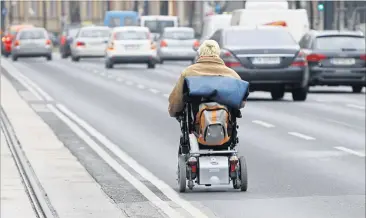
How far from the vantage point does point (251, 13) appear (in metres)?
41.8

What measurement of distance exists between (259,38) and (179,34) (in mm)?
25493

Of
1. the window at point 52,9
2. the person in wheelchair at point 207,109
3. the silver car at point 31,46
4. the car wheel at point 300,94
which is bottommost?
the window at point 52,9

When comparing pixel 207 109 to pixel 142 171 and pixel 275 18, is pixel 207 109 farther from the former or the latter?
pixel 275 18

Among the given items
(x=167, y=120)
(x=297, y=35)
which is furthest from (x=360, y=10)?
(x=167, y=120)

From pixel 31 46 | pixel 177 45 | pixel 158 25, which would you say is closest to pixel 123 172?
pixel 177 45

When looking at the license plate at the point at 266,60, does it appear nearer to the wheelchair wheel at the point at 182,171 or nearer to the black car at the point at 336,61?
the black car at the point at 336,61

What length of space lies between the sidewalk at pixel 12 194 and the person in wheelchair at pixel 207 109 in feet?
4.73

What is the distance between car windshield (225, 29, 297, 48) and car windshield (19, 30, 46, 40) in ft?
103

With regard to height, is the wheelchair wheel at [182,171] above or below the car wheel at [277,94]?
above

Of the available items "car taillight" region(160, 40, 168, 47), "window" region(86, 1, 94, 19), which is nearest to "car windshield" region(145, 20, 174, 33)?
"car taillight" region(160, 40, 168, 47)

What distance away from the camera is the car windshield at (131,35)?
48.8 meters

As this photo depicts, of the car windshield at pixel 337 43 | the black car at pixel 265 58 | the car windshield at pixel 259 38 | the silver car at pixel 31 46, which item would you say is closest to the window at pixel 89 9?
the silver car at pixel 31 46

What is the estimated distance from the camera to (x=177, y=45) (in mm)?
53188

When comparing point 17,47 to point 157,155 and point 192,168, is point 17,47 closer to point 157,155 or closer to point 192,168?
point 157,155
